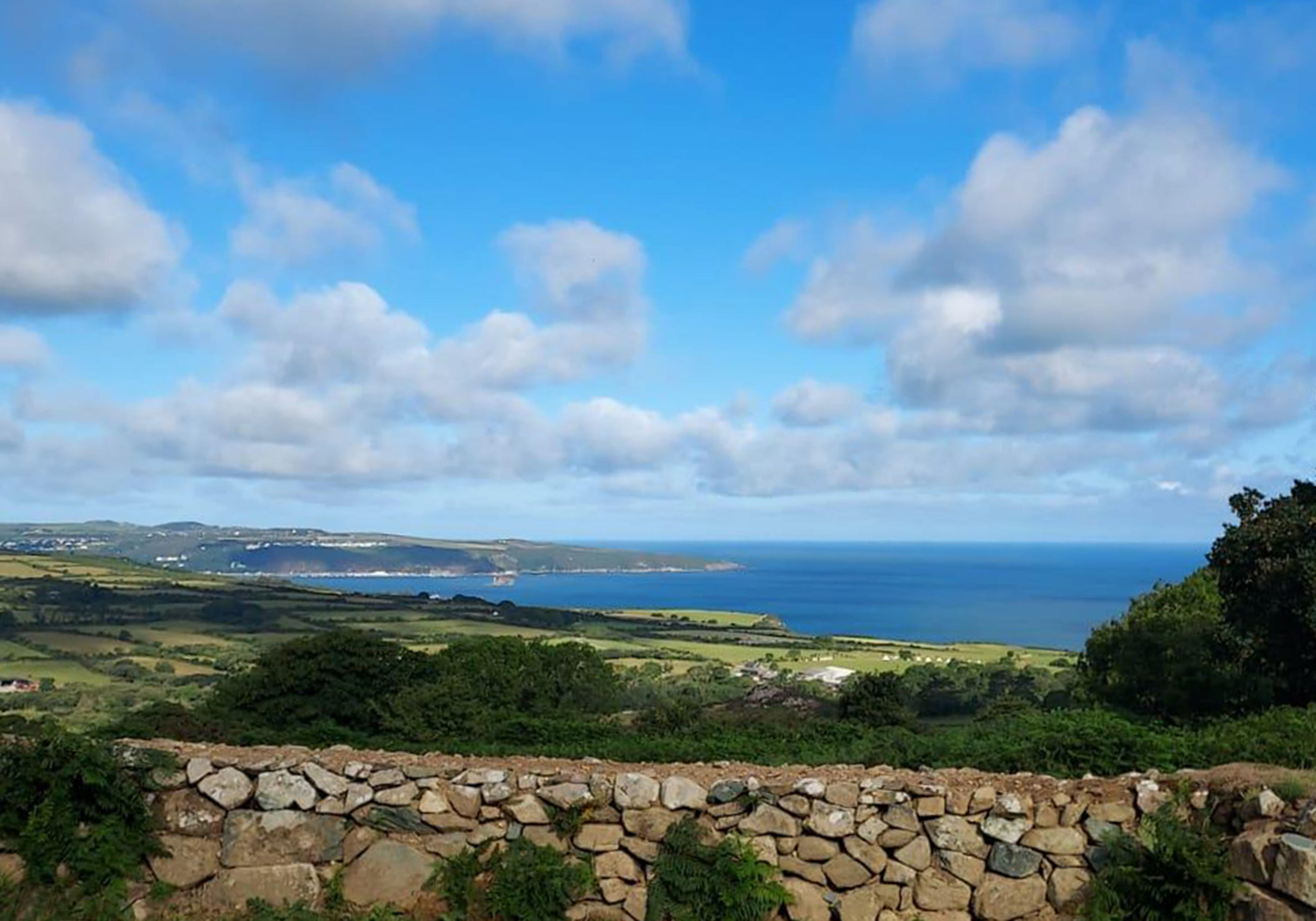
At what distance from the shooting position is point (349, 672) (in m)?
20.5

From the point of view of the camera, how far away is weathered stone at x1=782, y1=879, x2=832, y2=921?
27.7 ft

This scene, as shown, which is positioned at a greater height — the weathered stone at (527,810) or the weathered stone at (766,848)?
the weathered stone at (527,810)

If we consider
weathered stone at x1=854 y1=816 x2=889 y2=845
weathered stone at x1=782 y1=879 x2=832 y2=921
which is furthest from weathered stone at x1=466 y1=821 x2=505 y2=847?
weathered stone at x1=854 y1=816 x2=889 y2=845

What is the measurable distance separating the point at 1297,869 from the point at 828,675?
4238 centimetres

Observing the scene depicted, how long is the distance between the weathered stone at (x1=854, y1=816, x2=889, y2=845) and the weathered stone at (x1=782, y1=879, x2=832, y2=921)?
63 centimetres

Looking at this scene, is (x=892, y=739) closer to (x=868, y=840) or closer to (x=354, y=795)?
(x=868, y=840)

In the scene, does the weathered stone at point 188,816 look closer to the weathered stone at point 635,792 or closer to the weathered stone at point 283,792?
the weathered stone at point 283,792

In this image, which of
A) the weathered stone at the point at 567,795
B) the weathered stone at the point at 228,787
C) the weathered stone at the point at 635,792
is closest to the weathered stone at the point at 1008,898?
the weathered stone at the point at 635,792

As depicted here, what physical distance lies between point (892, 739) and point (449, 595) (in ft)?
574

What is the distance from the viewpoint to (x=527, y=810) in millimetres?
8992

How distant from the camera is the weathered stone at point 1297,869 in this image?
6984 millimetres

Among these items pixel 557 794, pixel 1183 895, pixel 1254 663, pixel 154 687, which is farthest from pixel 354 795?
pixel 154 687

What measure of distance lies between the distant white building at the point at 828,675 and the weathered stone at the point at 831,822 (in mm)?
30503

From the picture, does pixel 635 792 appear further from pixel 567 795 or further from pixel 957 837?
pixel 957 837
